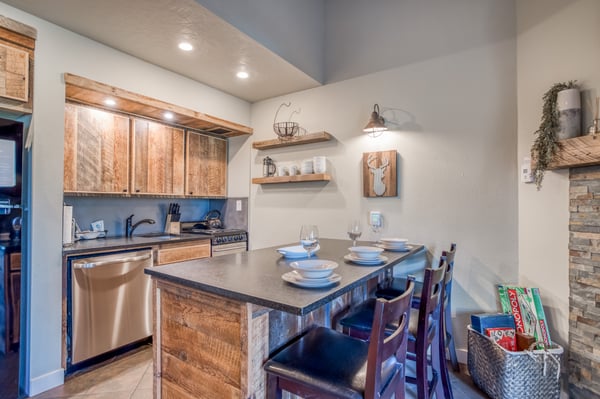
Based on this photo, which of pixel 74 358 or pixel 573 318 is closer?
pixel 573 318

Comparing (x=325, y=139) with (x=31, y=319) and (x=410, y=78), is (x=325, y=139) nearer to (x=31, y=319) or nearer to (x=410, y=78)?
(x=410, y=78)

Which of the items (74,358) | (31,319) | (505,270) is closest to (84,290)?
(31,319)

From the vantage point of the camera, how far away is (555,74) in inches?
80.0

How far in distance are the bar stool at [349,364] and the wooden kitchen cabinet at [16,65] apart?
2310 mm

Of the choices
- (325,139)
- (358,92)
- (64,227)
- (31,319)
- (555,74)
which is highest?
(358,92)

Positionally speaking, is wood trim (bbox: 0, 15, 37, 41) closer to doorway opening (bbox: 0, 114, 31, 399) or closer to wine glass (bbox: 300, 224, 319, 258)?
doorway opening (bbox: 0, 114, 31, 399)

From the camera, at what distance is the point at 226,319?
1252 mm

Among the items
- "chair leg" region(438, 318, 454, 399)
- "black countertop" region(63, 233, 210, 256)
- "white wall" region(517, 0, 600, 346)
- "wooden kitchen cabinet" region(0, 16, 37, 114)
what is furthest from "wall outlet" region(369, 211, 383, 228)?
"wooden kitchen cabinet" region(0, 16, 37, 114)

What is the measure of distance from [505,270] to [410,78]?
5.93 ft

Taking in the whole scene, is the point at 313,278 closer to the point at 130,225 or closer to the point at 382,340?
the point at 382,340

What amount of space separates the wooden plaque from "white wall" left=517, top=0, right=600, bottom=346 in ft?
3.14

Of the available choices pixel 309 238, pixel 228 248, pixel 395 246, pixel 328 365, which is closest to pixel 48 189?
pixel 228 248

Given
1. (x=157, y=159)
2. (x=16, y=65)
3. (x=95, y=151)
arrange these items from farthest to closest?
(x=157, y=159), (x=95, y=151), (x=16, y=65)

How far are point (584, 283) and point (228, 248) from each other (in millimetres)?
3065
